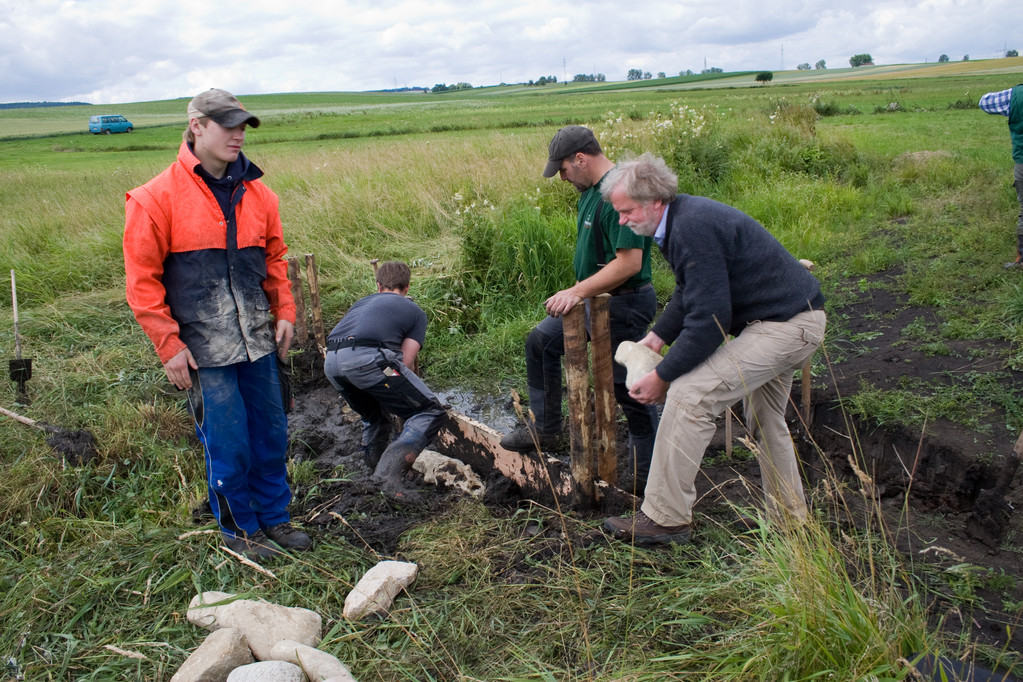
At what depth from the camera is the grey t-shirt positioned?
4.70 meters

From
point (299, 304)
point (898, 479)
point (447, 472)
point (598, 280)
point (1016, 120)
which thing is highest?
point (1016, 120)

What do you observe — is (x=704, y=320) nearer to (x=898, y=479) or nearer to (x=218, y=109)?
(x=218, y=109)

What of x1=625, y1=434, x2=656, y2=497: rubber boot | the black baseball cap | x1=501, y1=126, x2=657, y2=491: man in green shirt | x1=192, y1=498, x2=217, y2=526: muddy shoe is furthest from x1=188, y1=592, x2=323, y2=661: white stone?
the black baseball cap

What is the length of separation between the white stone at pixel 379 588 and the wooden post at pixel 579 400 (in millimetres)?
1065

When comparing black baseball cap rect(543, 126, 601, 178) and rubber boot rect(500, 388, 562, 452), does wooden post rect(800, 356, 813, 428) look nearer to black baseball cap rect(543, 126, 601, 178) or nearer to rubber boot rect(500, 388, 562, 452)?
rubber boot rect(500, 388, 562, 452)

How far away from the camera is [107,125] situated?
44.4 metres

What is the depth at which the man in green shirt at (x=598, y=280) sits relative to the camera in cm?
360

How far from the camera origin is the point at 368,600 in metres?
2.97

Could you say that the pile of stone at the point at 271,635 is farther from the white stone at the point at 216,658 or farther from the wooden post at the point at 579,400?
the wooden post at the point at 579,400

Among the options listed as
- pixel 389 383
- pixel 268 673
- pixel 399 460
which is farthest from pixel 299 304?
pixel 268 673

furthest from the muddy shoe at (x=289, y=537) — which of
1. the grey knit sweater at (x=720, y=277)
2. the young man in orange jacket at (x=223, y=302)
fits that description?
the grey knit sweater at (x=720, y=277)

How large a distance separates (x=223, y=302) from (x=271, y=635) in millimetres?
1526

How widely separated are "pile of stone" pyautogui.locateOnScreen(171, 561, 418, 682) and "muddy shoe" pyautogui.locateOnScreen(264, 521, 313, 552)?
0.52 meters

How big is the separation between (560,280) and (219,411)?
15.5 ft
